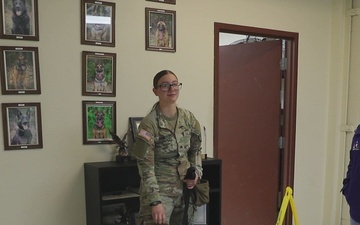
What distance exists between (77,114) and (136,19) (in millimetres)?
816

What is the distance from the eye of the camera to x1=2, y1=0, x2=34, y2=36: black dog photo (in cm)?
216

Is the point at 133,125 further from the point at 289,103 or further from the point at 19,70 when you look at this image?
the point at 289,103

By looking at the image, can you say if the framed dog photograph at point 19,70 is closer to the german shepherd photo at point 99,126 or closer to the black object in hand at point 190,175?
the german shepherd photo at point 99,126

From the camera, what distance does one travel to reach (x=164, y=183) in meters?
1.90

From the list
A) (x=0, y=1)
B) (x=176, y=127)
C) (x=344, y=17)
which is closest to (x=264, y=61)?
(x=344, y=17)

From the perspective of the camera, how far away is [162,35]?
2670 mm

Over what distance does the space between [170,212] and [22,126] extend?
3.61ft

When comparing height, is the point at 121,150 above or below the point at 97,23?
below

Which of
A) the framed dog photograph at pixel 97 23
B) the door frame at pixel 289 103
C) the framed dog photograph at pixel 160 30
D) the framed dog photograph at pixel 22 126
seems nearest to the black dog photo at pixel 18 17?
the framed dog photograph at pixel 97 23

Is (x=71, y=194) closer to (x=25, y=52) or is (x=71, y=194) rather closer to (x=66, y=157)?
(x=66, y=157)

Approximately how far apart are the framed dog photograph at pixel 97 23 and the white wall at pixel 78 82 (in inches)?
1.6

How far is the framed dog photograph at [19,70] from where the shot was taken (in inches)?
85.0

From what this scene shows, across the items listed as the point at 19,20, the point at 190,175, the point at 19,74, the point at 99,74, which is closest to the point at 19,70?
the point at 19,74

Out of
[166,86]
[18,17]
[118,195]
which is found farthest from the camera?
[118,195]
